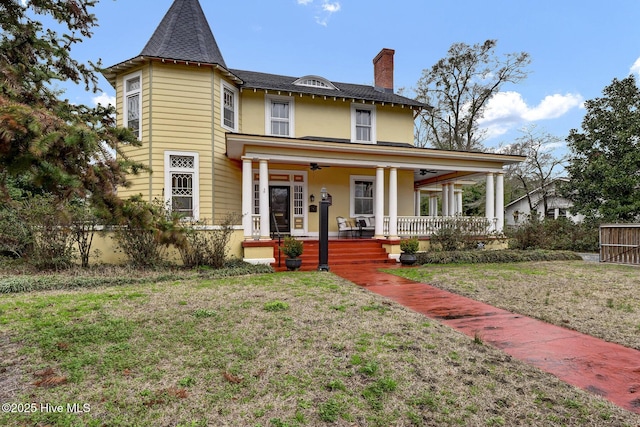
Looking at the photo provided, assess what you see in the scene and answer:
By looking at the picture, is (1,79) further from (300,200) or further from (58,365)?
(300,200)

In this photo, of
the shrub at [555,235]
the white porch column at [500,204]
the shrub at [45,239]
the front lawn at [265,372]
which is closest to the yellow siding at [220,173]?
the shrub at [45,239]

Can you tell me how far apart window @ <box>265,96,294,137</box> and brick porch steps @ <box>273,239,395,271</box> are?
14.5 feet

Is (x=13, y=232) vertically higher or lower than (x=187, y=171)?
lower

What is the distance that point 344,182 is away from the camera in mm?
13422

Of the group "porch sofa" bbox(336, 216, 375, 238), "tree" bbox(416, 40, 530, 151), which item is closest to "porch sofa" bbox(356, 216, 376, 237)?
"porch sofa" bbox(336, 216, 375, 238)

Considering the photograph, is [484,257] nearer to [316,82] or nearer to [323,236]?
[323,236]

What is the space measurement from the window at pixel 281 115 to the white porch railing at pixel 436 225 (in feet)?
16.5

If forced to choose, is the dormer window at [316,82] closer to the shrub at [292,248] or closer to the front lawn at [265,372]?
the shrub at [292,248]

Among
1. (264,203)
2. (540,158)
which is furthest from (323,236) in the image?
(540,158)

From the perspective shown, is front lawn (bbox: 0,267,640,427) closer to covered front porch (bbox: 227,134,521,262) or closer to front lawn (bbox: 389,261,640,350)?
front lawn (bbox: 389,261,640,350)

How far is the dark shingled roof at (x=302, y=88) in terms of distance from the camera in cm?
1225

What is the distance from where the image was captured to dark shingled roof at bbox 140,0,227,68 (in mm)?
10719

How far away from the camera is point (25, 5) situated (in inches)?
167

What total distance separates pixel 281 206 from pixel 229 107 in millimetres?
4035
